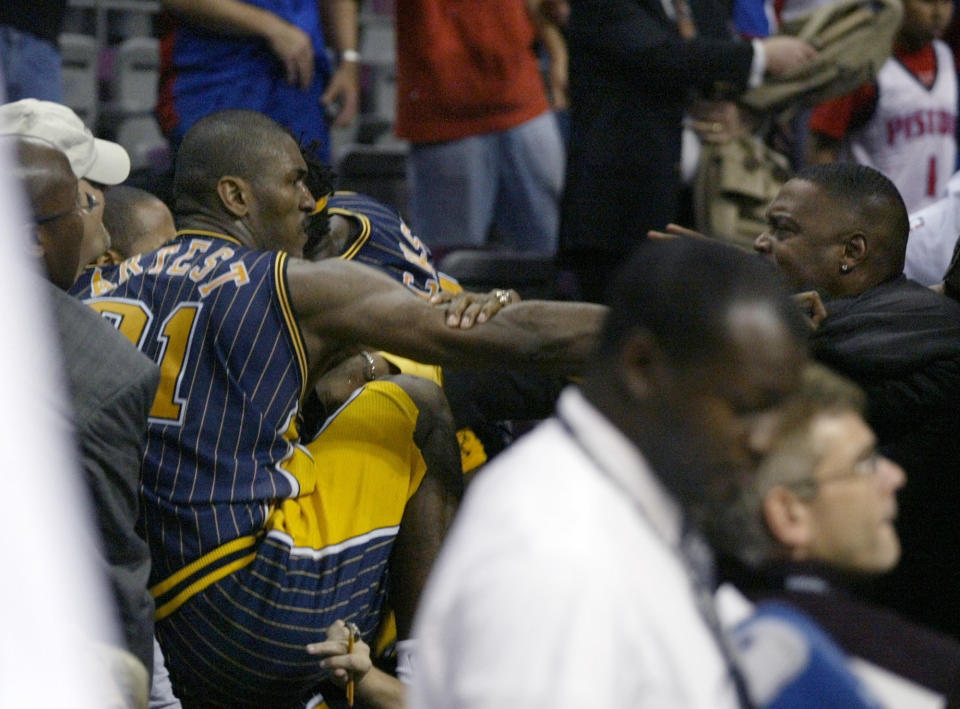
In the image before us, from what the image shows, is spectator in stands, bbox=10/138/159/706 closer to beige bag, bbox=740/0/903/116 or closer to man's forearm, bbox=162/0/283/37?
man's forearm, bbox=162/0/283/37

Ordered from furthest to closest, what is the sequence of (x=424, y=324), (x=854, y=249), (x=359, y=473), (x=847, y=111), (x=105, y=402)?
(x=847, y=111) → (x=854, y=249) → (x=359, y=473) → (x=424, y=324) → (x=105, y=402)

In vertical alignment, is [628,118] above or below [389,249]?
above

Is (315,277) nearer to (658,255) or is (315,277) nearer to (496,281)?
(658,255)

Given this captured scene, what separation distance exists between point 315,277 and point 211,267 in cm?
25

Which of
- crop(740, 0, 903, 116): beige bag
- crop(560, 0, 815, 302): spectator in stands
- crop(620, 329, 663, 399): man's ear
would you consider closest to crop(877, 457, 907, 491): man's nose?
crop(620, 329, 663, 399): man's ear

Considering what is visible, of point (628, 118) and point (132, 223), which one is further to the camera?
point (628, 118)

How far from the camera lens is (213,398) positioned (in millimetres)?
3113

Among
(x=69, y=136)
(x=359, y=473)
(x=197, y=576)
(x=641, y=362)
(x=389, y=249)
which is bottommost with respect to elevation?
(x=197, y=576)

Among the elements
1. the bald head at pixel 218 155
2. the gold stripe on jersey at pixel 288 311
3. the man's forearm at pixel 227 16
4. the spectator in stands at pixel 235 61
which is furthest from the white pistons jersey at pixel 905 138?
the gold stripe on jersey at pixel 288 311

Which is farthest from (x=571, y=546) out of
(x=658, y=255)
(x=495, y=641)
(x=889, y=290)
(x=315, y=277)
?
(x=889, y=290)

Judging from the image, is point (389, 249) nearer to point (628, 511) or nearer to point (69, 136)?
point (69, 136)

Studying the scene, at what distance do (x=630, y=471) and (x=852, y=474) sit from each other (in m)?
0.34

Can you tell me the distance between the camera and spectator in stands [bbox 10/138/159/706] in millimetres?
2576

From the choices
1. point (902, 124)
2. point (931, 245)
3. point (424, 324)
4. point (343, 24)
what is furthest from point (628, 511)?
point (902, 124)
